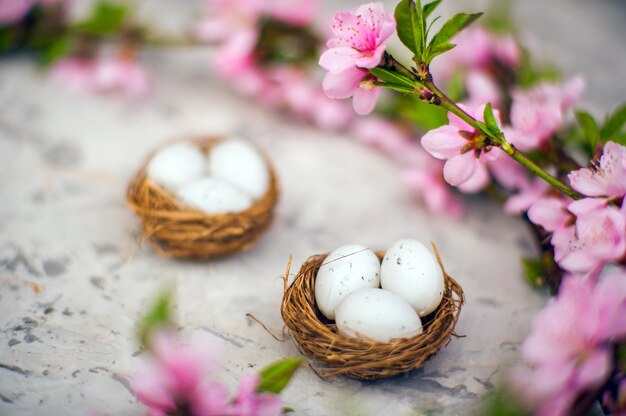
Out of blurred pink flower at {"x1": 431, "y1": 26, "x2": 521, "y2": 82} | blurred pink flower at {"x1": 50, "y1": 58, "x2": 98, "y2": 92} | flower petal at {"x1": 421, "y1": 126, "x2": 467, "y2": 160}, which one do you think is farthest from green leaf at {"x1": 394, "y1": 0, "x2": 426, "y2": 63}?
blurred pink flower at {"x1": 50, "y1": 58, "x2": 98, "y2": 92}

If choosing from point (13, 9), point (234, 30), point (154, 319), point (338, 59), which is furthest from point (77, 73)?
point (154, 319)

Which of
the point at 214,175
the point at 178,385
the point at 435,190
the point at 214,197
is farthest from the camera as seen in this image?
the point at 435,190

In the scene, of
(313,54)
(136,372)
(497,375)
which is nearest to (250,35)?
(313,54)

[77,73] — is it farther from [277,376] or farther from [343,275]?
[277,376]

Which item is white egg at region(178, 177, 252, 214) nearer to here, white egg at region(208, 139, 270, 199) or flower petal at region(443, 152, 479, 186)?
white egg at region(208, 139, 270, 199)

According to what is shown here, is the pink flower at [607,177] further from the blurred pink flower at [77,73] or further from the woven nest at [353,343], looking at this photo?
the blurred pink flower at [77,73]

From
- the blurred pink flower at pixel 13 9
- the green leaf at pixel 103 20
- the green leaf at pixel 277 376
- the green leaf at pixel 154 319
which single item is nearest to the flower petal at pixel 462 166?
the green leaf at pixel 277 376
